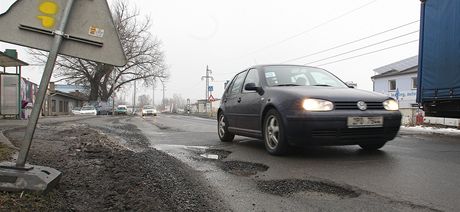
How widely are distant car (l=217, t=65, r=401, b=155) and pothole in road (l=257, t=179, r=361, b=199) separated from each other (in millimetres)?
1246

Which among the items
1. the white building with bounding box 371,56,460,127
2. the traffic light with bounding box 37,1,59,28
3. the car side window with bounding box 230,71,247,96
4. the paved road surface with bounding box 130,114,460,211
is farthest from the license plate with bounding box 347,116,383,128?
the white building with bounding box 371,56,460,127

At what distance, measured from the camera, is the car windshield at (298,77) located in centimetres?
632

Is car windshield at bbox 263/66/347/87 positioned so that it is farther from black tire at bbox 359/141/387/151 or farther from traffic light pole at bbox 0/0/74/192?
traffic light pole at bbox 0/0/74/192

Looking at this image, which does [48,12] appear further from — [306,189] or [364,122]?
[364,122]

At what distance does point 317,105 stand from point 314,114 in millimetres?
143

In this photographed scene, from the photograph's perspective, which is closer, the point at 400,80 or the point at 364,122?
the point at 364,122

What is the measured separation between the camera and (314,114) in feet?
16.7

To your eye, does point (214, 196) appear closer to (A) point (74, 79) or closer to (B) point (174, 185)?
(B) point (174, 185)

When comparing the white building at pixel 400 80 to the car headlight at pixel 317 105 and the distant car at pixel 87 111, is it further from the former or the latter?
the car headlight at pixel 317 105

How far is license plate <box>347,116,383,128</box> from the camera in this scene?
5.16m

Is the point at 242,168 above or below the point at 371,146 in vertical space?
below

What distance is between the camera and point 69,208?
9.39 ft

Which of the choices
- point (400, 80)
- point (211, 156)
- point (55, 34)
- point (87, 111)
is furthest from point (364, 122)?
point (87, 111)

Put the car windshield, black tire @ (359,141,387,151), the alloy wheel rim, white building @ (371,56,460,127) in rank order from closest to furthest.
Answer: the alloy wheel rim < black tire @ (359,141,387,151) < the car windshield < white building @ (371,56,460,127)
